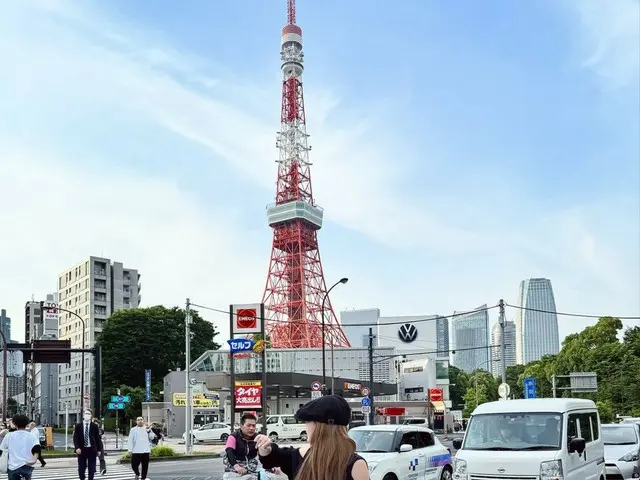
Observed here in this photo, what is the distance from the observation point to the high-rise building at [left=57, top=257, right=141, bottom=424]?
98.8 metres

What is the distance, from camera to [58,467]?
2616 cm

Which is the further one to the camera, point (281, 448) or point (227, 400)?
point (227, 400)

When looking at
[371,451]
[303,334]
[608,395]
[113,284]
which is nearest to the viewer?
[371,451]

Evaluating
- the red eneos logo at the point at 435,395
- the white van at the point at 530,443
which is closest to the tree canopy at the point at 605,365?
the red eneos logo at the point at 435,395

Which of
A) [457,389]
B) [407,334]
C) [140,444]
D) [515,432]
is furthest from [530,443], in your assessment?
[457,389]

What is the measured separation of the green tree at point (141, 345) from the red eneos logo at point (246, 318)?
56966 mm

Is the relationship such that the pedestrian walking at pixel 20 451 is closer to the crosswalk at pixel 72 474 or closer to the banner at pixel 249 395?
the crosswalk at pixel 72 474

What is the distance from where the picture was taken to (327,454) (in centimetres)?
341

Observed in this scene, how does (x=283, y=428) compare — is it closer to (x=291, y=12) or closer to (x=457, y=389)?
(x=291, y=12)

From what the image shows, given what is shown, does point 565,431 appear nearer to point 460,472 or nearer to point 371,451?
point 460,472

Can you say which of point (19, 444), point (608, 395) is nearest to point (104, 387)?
point (608, 395)

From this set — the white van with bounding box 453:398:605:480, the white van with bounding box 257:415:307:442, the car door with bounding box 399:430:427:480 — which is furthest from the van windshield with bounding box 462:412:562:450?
the white van with bounding box 257:415:307:442

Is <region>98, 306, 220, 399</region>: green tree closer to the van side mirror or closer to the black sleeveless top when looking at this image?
the van side mirror

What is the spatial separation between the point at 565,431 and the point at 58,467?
19791mm
